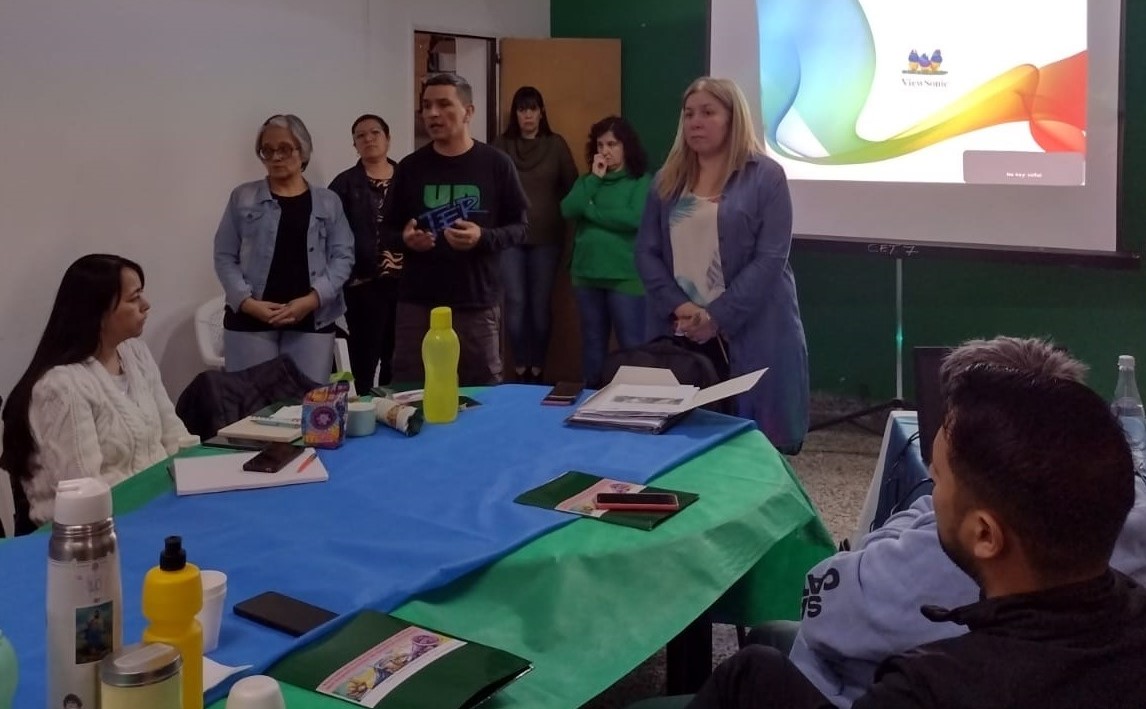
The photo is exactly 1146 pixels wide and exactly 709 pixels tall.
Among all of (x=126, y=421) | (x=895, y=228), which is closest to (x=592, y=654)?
→ (x=126, y=421)

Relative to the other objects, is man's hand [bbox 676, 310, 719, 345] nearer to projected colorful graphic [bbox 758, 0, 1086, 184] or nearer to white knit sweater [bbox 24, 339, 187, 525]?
white knit sweater [bbox 24, 339, 187, 525]

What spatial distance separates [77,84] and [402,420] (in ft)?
8.09

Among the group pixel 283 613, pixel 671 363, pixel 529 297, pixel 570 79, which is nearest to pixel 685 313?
pixel 671 363

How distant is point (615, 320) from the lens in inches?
189

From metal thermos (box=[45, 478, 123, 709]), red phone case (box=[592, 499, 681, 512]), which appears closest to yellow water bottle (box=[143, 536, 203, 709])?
metal thermos (box=[45, 478, 123, 709])

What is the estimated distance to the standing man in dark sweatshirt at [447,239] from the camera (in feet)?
10.8

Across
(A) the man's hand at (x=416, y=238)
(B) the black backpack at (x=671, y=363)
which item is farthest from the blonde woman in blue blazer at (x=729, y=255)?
(A) the man's hand at (x=416, y=238)

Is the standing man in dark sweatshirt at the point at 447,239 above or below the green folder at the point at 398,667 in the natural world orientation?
above

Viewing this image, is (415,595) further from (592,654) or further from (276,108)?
(276,108)

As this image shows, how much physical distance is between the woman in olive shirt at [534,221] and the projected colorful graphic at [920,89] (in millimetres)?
1103

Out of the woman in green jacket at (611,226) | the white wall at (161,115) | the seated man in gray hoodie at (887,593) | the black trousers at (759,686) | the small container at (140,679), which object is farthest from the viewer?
the woman in green jacket at (611,226)

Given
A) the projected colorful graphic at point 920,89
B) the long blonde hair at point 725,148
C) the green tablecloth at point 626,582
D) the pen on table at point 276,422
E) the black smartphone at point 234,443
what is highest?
the projected colorful graphic at point 920,89

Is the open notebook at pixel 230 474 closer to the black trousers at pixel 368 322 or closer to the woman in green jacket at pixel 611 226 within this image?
the black trousers at pixel 368 322

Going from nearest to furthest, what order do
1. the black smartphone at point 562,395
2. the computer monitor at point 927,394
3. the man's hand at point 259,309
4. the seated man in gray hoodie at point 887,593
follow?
the seated man in gray hoodie at point 887,593 → the computer monitor at point 927,394 → the black smartphone at point 562,395 → the man's hand at point 259,309
